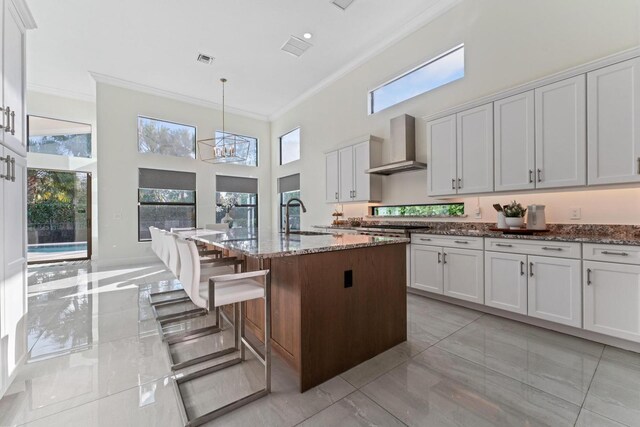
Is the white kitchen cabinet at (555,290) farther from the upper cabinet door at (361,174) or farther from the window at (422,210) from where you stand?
the upper cabinet door at (361,174)

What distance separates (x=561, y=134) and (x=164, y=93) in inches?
292

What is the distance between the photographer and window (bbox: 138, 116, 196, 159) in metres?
6.31

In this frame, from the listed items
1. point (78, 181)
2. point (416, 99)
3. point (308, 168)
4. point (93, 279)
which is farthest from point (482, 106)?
point (78, 181)

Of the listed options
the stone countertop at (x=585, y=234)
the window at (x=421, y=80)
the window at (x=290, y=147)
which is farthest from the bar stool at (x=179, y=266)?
the window at (x=290, y=147)

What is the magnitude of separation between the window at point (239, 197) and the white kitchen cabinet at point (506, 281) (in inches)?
237

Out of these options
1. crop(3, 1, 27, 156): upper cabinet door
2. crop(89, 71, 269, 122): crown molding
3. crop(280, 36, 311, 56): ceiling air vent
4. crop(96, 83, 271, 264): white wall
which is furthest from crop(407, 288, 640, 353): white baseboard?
crop(89, 71, 269, 122): crown molding

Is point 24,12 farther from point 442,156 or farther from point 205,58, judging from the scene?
point 442,156

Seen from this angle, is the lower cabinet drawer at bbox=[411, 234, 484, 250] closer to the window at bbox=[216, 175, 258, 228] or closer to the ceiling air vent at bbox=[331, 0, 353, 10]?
the ceiling air vent at bbox=[331, 0, 353, 10]

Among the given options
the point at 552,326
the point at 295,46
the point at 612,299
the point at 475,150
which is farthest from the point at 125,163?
the point at 612,299

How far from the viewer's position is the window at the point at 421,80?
3836 millimetres

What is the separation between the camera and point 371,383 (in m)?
1.79

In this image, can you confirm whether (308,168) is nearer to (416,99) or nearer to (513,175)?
(416,99)

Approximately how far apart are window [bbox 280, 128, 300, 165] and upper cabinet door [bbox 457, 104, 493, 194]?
177 inches

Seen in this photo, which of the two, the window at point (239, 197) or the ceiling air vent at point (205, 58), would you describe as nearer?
the ceiling air vent at point (205, 58)
